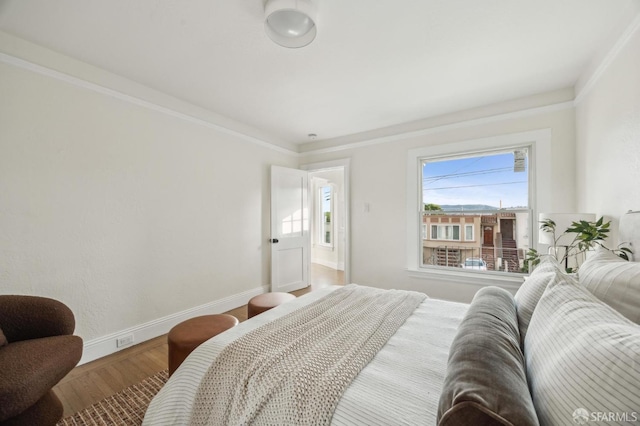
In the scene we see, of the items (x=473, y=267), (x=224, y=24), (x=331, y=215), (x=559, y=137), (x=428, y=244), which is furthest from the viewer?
(x=331, y=215)

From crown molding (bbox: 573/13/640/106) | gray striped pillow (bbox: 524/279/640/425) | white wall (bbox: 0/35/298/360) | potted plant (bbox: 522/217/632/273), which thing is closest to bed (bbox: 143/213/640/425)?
gray striped pillow (bbox: 524/279/640/425)

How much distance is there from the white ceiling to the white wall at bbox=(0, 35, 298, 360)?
0.42m

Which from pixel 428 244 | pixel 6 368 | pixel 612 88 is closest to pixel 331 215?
Result: pixel 428 244

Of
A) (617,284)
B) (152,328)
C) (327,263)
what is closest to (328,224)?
(327,263)

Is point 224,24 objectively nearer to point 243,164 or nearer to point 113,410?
point 243,164

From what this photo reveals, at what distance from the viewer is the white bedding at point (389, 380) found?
87 centimetres

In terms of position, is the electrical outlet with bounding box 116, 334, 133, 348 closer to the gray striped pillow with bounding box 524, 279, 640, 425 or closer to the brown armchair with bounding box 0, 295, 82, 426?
the brown armchair with bounding box 0, 295, 82, 426

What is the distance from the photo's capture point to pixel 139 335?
2.56m

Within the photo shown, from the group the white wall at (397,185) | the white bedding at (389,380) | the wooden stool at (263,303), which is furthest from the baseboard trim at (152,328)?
the white wall at (397,185)

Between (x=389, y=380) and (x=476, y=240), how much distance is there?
291 centimetres

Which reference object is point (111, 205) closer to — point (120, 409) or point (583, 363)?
point (120, 409)

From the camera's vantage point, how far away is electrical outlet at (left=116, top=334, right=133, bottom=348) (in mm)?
2400

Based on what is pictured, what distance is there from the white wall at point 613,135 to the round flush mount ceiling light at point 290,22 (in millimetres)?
2055

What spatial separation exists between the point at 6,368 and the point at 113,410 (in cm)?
70
